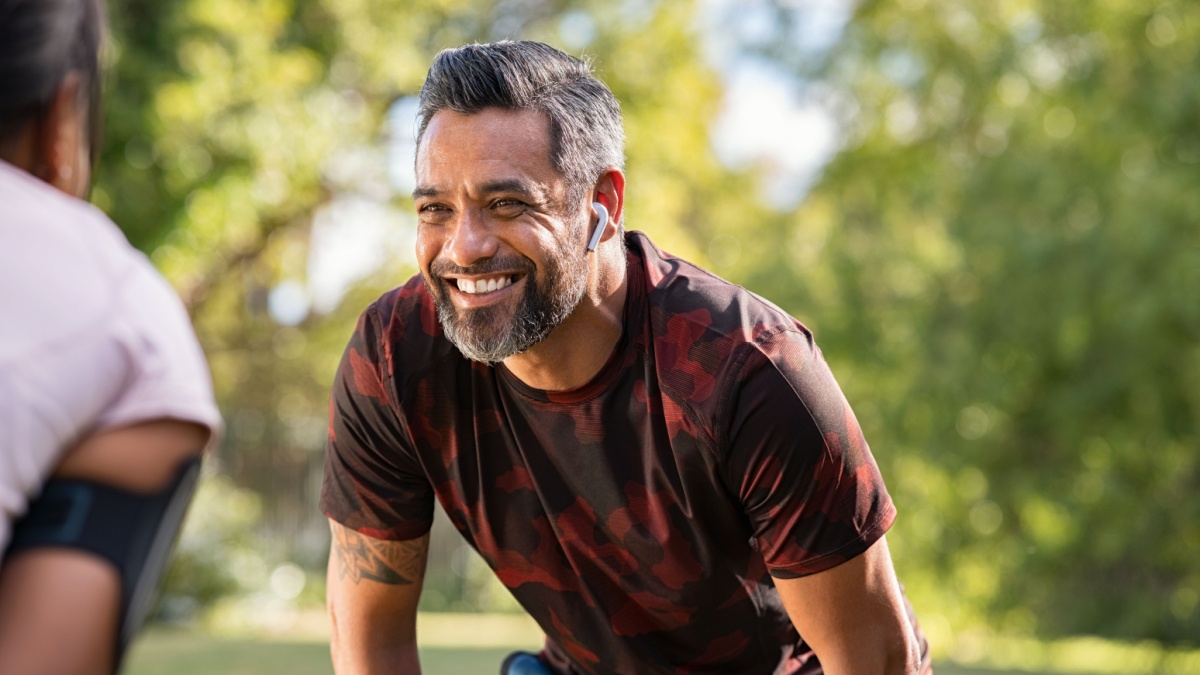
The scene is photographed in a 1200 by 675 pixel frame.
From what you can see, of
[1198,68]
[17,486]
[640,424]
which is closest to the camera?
[17,486]

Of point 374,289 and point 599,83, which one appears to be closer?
point 599,83

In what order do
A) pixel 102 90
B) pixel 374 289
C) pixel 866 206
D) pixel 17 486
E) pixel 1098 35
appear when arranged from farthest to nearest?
1. pixel 374 289
2. pixel 866 206
3. pixel 1098 35
4. pixel 102 90
5. pixel 17 486

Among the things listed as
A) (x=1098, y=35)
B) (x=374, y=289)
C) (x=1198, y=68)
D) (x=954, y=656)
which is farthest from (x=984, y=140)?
(x=374, y=289)

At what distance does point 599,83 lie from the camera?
10.1 feet

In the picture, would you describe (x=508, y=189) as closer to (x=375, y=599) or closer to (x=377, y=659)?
(x=375, y=599)

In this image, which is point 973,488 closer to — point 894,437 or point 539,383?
point 894,437

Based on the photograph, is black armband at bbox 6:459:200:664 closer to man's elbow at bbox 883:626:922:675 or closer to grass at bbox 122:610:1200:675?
man's elbow at bbox 883:626:922:675

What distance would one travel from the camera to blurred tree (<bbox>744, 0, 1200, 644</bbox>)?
10531 mm

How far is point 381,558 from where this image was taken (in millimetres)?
3197

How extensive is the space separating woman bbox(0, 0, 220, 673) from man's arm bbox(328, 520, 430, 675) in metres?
1.72

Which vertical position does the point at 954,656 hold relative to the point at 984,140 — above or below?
below

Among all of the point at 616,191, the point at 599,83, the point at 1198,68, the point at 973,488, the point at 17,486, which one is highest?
the point at 1198,68

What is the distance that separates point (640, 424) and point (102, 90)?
4.93 ft

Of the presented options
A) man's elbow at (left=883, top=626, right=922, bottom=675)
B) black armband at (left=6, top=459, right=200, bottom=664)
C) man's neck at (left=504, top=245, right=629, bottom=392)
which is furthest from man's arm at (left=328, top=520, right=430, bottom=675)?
black armband at (left=6, top=459, right=200, bottom=664)
